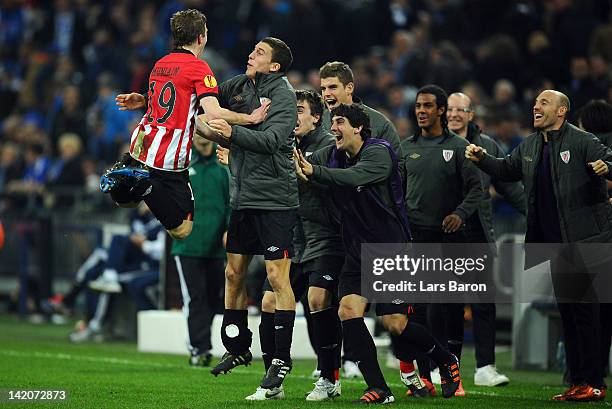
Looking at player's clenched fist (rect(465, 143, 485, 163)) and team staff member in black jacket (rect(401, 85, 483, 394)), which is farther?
team staff member in black jacket (rect(401, 85, 483, 394))

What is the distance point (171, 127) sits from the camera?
9555 millimetres

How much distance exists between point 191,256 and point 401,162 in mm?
3706

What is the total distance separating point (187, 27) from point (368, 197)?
179 cm

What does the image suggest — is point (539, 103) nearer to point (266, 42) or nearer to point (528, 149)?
point (528, 149)

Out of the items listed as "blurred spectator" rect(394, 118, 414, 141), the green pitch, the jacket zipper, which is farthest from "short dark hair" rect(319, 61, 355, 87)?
"blurred spectator" rect(394, 118, 414, 141)

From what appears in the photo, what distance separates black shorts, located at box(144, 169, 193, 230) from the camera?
31.9 ft

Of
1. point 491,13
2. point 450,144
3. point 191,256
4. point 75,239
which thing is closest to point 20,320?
point 75,239

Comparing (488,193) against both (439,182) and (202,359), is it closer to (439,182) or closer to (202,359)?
(439,182)

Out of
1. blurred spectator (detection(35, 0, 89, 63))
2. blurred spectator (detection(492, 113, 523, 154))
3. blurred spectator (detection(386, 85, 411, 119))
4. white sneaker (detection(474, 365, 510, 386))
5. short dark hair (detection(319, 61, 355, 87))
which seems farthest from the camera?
blurred spectator (detection(35, 0, 89, 63))

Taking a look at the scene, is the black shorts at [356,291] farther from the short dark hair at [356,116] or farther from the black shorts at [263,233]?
the short dark hair at [356,116]

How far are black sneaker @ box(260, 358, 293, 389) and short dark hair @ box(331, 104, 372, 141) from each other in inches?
67.7

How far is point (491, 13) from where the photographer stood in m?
18.8

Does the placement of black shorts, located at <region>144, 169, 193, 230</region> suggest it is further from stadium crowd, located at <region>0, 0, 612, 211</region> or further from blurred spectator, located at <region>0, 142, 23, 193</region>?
blurred spectator, located at <region>0, 142, 23, 193</region>

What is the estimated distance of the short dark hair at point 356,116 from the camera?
9359 mm
